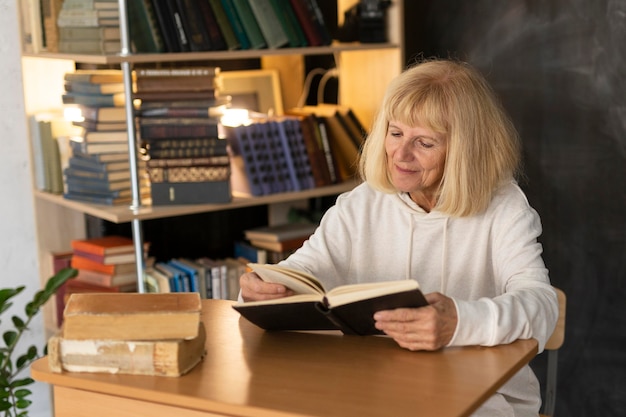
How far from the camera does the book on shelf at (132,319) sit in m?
1.68

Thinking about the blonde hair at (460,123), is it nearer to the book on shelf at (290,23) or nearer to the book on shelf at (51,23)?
the book on shelf at (290,23)

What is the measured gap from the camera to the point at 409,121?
2.16 metres

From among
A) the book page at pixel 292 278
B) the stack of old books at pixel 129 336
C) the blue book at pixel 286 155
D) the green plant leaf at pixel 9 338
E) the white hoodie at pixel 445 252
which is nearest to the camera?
the stack of old books at pixel 129 336

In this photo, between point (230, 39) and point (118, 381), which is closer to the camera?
point (118, 381)

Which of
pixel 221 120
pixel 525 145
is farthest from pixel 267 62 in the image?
pixel 525 145

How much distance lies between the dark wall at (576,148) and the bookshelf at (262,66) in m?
0.39

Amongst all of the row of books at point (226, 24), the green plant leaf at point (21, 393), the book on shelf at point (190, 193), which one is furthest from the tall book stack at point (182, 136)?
the green plant leaf at point (21, 393)

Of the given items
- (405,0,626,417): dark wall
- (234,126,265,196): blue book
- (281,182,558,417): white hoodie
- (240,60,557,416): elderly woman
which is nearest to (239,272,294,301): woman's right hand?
(240,60,557,416): elderly woman

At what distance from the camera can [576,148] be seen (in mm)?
3139

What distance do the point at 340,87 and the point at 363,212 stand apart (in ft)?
5.44

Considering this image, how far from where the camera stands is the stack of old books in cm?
168

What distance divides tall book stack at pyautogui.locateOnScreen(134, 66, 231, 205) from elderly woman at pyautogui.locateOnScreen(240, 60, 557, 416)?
99cm

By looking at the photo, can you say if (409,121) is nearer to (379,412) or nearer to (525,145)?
(379,412)

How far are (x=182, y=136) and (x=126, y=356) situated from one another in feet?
5.38
